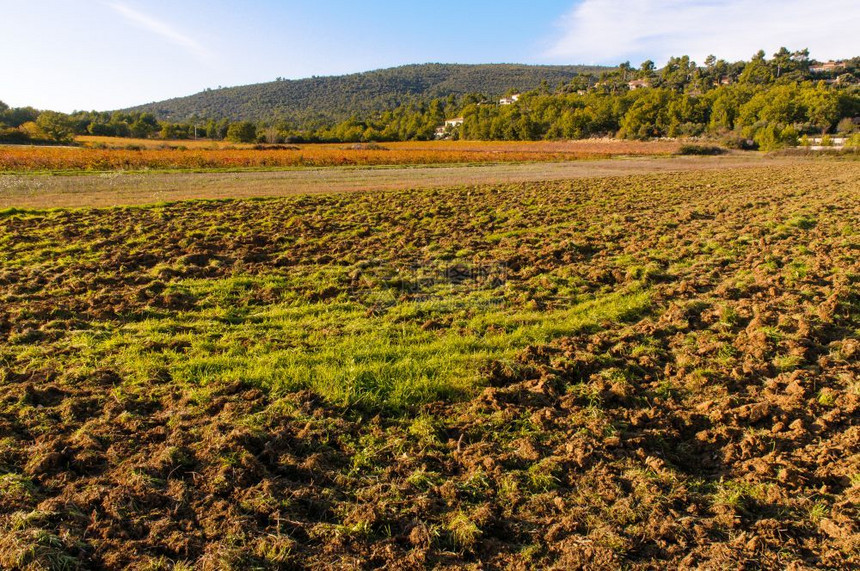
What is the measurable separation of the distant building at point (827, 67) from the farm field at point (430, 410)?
8538 inches

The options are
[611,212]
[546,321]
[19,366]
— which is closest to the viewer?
[19,366]

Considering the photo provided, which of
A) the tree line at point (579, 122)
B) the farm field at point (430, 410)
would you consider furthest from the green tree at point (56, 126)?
the farm field at point (430, 410)

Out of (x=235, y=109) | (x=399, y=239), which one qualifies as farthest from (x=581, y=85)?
(x=399, y=239)

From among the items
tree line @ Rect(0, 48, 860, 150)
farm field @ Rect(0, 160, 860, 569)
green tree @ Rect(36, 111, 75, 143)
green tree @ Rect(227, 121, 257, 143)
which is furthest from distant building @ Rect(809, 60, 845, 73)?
farm field @ Rect(0, 160, 860, 569)

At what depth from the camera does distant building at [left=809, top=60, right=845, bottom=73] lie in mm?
168750

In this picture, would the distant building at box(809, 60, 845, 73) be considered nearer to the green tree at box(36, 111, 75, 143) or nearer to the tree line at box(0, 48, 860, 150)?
the tree line at box(0, 48, 860, 150)

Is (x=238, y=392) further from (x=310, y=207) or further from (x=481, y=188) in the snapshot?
(x=481, y=188)

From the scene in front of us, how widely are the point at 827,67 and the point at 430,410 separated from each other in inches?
9588

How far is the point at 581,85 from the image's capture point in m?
186

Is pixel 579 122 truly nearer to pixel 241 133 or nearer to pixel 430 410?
pixel 241 133

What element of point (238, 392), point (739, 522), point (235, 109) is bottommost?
point (739, 522)

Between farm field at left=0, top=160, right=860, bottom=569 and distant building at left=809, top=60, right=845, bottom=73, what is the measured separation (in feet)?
712

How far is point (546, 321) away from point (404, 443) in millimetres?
3491

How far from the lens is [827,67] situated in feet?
593
